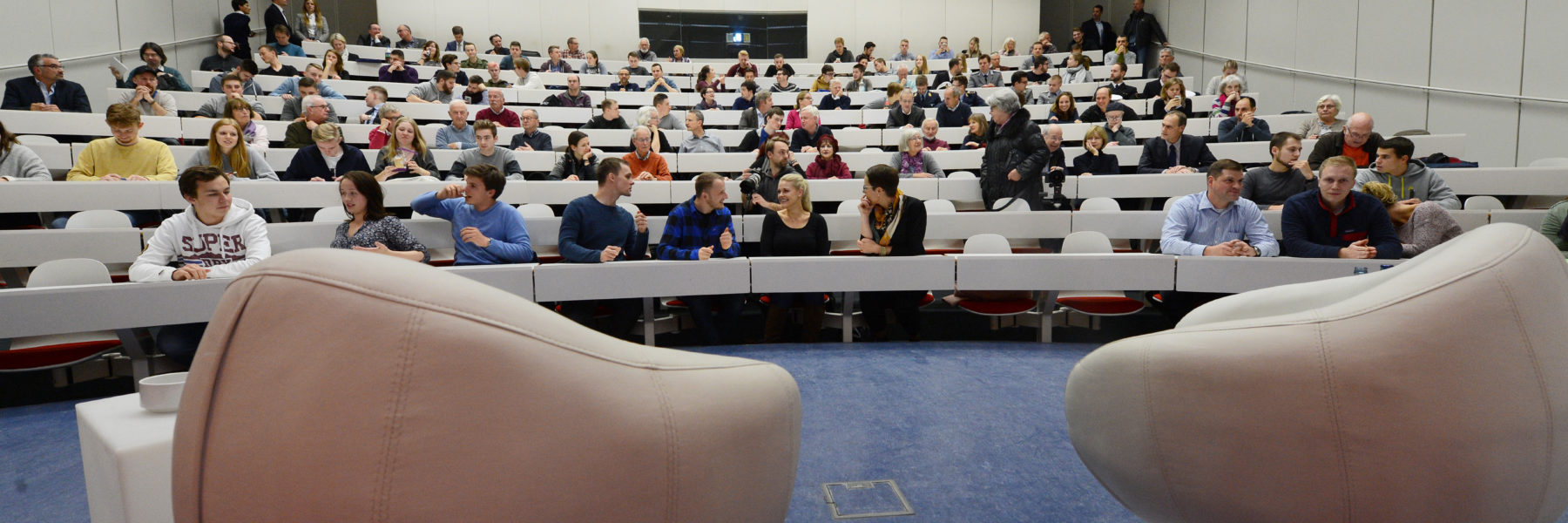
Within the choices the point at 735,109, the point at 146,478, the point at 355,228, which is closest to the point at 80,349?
the point at 355,228

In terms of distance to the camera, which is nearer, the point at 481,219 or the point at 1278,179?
the point at 481,219

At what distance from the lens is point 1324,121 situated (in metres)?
6.17

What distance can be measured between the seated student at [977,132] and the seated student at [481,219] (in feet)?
12.6

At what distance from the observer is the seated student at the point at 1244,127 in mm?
6695

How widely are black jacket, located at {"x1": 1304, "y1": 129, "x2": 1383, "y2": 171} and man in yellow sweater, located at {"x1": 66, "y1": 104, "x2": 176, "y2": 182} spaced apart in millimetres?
6804

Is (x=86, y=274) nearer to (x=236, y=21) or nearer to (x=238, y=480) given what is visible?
(x=238, y=480)

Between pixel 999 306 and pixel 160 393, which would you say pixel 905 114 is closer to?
pixel 999 306

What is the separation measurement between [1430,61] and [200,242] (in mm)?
9116

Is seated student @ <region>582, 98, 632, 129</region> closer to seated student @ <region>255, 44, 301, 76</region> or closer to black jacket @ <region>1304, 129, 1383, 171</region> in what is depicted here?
seated student @ <region>255, 44, 301, 76</region>

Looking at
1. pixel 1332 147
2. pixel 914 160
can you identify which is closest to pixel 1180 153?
pixel 1332 147

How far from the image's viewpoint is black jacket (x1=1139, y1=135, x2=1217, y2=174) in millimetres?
5742

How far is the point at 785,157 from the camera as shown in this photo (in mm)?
5109

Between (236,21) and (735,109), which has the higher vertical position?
(236,21)

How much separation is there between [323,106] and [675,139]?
9.26ft
